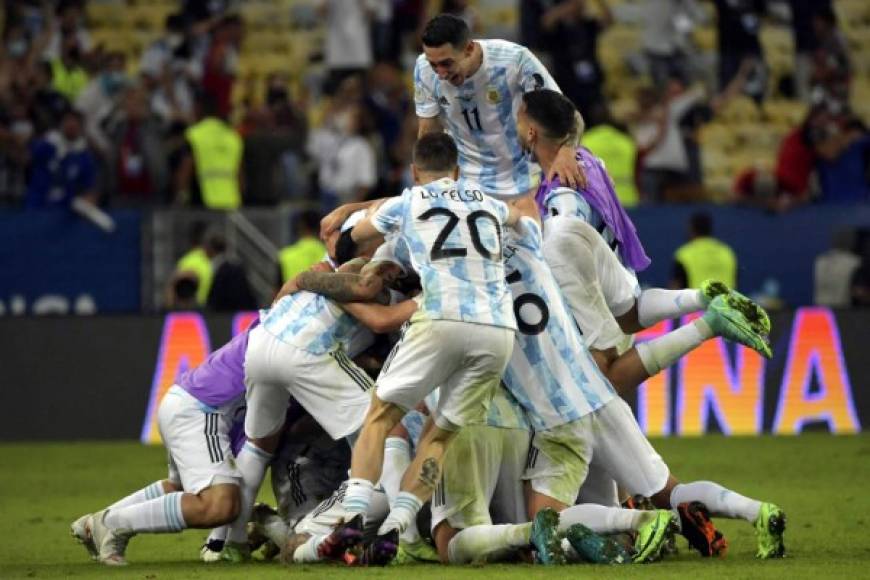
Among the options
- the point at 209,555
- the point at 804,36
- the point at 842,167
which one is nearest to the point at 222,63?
the point at 842,167

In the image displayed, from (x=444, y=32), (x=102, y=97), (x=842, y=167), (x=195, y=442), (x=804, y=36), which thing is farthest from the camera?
(x=804, y=36)

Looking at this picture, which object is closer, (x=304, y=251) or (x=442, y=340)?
(x=442, y=340)

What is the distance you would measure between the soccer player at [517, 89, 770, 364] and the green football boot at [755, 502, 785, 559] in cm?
88

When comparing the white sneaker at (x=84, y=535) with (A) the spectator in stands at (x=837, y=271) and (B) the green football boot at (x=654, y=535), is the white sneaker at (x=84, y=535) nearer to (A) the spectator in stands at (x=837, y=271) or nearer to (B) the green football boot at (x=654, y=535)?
(B) the green football boot at (x=654, y=535)

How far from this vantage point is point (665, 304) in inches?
378

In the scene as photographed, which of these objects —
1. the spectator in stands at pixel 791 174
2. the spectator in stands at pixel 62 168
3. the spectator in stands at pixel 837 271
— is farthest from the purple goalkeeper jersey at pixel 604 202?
the spectator in stands at pixel 791 174

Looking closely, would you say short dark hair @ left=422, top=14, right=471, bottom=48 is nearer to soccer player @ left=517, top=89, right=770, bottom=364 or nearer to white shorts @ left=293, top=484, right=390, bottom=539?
soccer player @ left=517, top=89, right=770, bottom=364

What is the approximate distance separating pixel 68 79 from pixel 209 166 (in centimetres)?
227

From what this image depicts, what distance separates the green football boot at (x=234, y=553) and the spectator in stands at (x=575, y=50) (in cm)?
1079

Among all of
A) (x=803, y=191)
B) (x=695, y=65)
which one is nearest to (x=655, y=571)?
(x=803, y=191)

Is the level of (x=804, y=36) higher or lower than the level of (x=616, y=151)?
higher

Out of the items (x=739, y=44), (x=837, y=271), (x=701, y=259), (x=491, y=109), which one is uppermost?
(x=739, y=44)

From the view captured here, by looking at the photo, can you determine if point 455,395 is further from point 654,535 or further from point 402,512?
point 654,535

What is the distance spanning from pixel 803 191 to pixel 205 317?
6.12 meters
